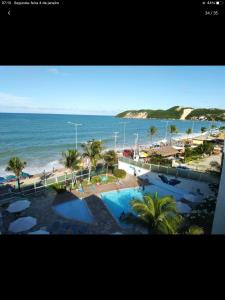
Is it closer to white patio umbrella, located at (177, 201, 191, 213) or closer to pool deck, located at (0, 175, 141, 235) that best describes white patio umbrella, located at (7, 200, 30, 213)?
pool deck, located at (0, 175, 141, 235)

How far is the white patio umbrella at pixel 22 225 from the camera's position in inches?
369

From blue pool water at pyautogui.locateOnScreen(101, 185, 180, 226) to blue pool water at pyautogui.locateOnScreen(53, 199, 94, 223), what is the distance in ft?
4.03

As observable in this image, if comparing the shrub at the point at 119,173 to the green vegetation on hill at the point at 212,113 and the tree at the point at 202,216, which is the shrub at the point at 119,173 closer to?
the tree at the point at 202,216

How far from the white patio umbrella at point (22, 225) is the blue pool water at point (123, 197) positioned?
389 centimetres

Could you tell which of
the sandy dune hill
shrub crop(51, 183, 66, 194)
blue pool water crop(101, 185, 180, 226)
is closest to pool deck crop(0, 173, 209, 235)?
shrub crop(51, 183, 66, 194)

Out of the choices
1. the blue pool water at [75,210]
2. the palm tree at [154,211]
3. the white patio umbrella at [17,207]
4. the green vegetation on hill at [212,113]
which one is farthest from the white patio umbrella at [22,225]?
the green vegetation on hill at [212,113]

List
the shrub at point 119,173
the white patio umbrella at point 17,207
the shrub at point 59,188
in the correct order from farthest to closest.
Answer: the shrub at point 119,173, the shrub at point 59,188, the white patio umbrella at point 17,207

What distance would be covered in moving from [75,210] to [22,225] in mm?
2988

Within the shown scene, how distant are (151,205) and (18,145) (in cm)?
3549

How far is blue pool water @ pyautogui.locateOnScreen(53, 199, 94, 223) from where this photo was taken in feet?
35.4

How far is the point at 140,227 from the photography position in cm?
955
